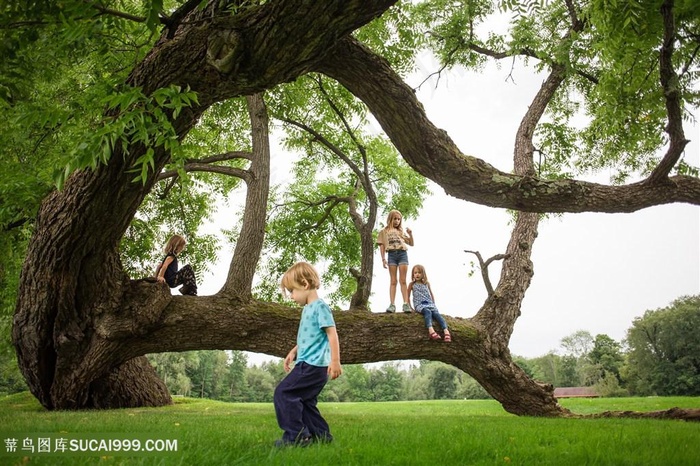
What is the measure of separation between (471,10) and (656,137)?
4.40 m

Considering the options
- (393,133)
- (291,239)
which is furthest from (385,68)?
(291,239)

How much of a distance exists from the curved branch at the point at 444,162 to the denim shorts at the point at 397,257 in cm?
176

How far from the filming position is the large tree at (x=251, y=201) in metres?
4.68

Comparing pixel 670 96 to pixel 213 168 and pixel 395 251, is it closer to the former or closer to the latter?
pixel 395 251

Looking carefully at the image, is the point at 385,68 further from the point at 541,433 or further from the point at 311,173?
the point at 311,173

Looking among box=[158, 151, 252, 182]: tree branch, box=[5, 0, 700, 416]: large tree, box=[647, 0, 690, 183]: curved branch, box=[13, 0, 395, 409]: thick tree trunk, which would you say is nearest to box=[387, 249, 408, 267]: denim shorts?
box=[5, 0, 700, 416]: large tree

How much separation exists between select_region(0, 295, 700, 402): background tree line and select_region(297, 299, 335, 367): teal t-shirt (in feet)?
84.0

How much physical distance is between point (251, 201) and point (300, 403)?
18.1 ft

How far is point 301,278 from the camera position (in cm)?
411

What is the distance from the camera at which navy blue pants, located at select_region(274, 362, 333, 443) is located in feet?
12.2

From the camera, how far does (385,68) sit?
6.23m

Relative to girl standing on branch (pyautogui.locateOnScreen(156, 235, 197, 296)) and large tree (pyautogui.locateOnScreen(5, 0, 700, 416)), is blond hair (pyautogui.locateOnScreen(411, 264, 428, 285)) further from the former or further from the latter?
girl standing on branch (pyautogui.locateOnScreen(156, 235, 197, 296))

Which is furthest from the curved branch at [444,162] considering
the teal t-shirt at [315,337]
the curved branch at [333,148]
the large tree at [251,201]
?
the teal t-shirt at [315,337]

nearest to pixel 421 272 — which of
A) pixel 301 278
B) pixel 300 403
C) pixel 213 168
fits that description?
pixel 213 168
